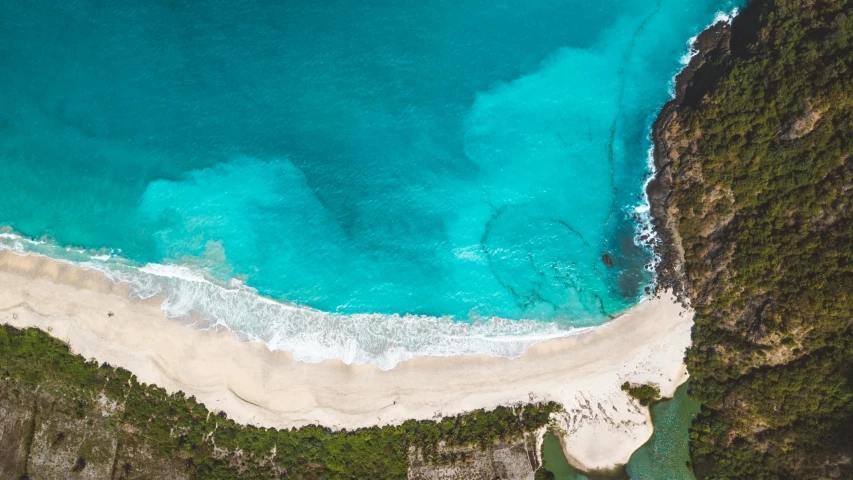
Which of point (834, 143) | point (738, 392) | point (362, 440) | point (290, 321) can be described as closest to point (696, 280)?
point (738, 392)

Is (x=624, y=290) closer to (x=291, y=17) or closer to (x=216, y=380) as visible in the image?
(x=216, y=380)

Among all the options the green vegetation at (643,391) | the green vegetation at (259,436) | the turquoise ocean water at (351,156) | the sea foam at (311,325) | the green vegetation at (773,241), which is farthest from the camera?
the turquoise ocean water at (351,156)

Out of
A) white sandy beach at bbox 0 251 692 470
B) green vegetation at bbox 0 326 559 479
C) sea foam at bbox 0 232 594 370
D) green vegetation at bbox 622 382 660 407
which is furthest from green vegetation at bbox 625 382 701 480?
sea foam at bbox 0 232 594 370

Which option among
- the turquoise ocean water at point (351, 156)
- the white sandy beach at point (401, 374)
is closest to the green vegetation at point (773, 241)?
the white sandy beach at point (401, 374)

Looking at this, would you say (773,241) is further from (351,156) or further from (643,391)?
(351,156)

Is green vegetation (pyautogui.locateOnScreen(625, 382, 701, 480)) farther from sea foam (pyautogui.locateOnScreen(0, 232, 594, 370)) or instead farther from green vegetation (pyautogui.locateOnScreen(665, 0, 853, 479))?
sea foam (pyautogui.locateOnScreen(0, 232, 594, 370))

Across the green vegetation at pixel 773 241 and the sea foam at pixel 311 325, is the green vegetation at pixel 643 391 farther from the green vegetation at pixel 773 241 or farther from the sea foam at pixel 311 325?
the sea foam at pixel 311 325

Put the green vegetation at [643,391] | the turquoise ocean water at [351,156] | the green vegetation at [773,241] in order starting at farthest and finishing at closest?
1. the turquoise ocean water at [351,156]
2. the green vegetation at [643,391]
3. the green vegetation at [773,241]
